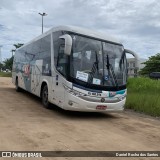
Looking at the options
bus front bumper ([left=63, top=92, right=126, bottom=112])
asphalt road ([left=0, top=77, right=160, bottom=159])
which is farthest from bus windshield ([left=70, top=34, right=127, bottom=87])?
asphalt road ([left=0, top=77, right=160, bottom=159])

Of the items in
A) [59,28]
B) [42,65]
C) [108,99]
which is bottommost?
[108,99]

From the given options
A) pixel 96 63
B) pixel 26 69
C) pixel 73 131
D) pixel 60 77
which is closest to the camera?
pixel 73 131

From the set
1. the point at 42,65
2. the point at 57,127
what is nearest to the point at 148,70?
the point at 42,65

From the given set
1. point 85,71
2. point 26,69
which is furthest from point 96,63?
point 26,69

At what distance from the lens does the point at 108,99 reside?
11227 millimetres

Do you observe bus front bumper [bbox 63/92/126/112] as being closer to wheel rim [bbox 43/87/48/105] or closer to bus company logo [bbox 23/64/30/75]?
wheel rim [bbox 43/87/48/105]

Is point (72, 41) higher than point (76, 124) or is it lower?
higher

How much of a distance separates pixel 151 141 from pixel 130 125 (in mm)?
2274

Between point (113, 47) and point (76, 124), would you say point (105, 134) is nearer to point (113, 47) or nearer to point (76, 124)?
point (76, 124)

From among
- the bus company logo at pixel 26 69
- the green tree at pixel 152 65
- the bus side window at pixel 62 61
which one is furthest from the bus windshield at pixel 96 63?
the green tree at pixel 152 65

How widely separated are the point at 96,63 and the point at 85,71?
530 millimetres

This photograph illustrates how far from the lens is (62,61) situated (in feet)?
37.8

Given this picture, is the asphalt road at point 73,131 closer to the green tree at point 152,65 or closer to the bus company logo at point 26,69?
the bus company logo at point 26,69

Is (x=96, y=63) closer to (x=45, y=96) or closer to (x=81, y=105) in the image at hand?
(x=81, y=105)
